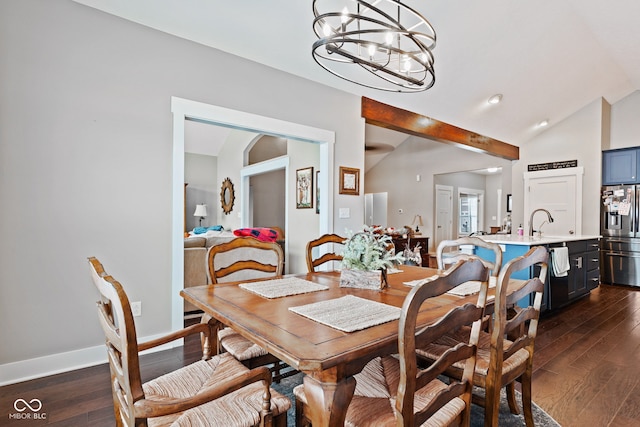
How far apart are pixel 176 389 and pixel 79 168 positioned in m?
1.97

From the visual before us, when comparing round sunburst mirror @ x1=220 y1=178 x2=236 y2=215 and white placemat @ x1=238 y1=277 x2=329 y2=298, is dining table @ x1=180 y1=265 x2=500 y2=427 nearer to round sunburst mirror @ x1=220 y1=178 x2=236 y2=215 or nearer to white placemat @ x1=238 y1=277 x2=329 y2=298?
white placemat @ x1=238 y1=277 x2=329 y2=298

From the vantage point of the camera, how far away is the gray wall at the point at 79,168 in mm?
2264

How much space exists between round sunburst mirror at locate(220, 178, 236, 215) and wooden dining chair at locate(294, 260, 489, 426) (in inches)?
282

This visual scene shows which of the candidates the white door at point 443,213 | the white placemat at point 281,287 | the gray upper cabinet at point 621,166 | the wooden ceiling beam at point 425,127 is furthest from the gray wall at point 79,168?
the white door at point 443,213

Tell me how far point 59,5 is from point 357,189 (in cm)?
321

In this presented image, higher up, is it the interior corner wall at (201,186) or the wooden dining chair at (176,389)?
the interior corner wall at (201,186)

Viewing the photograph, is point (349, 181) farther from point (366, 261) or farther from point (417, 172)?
point (417, 172)

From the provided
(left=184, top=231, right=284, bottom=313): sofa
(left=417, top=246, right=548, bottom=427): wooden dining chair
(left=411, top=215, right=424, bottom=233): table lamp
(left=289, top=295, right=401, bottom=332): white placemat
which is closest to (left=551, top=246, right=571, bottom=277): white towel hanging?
(left=417, top=246, right=548, bottom=427): wooden dining chair

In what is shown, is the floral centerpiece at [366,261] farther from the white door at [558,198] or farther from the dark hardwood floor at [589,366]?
the white door at [558,198]

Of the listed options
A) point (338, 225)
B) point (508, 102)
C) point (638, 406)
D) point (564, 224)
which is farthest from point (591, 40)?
point (638, 406)

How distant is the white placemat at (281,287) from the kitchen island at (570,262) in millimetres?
2734

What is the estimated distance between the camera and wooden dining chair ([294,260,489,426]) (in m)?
0.97

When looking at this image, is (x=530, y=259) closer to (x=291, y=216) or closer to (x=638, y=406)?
(x=638, y=406)

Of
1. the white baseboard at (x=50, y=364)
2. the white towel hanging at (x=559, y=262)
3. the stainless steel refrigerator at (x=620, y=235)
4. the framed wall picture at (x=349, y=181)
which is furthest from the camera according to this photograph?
the stainless steel refrigerator at (x=620, y=235)
